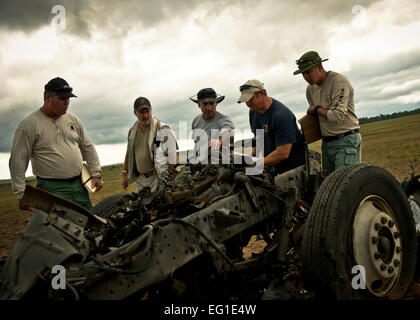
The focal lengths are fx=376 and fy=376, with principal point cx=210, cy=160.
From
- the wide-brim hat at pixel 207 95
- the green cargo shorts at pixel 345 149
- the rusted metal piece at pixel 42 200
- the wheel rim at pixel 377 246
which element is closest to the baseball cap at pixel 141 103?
the wide-brim hat at pixel 207 95

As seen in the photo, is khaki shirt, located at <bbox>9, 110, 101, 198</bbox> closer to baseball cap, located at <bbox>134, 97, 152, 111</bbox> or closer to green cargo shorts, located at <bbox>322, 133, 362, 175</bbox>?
baseball cap, located at <bbox>134, 97, 152, 111</bbox>

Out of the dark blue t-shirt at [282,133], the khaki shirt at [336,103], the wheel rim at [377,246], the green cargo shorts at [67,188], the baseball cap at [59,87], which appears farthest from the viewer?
the green cargo shorts at [67,188]

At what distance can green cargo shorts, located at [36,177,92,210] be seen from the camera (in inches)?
187

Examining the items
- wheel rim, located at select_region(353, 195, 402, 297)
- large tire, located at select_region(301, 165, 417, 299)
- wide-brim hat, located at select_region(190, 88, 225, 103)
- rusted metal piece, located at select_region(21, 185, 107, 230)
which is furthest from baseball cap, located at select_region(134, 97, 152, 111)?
wheel rim, located at select_region(353, 195, 402, 297)

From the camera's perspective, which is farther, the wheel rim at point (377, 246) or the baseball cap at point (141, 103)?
the baseball cap at point (141, 103)

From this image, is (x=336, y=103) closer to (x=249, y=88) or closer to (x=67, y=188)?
(x=249, y=88)

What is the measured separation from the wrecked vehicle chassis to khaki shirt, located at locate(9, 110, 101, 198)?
1.73m

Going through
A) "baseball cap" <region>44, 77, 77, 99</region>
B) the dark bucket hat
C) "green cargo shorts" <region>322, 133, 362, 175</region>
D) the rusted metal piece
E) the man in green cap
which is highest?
the dark bucket hat

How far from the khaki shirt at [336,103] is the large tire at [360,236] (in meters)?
1.20

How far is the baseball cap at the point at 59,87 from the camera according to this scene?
462 cm

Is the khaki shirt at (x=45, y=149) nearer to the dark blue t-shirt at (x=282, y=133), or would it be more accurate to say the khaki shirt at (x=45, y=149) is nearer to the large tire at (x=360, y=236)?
the dark blue t-shirt at (x=282, y=133)

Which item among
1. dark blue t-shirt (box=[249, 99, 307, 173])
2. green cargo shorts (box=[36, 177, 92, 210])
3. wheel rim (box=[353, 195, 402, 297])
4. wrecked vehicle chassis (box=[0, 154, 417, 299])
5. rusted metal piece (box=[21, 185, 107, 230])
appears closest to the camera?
wrecked vehicle chassis (box=[0, 154, 417, 299])

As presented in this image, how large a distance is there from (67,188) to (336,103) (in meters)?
3.54
